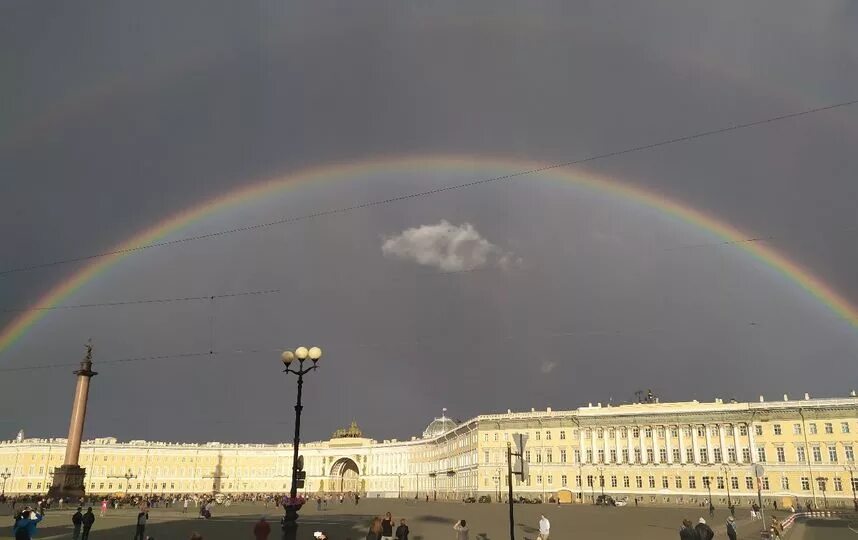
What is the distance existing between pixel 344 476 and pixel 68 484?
383 ft

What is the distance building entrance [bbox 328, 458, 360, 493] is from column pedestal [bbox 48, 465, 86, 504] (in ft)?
342

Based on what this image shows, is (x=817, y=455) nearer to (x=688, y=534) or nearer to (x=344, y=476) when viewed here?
(x=688, y=534)

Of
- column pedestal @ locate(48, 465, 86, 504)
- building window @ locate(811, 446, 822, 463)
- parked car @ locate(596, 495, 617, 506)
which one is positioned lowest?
parked car @ locate(596, 495, 617, 506)

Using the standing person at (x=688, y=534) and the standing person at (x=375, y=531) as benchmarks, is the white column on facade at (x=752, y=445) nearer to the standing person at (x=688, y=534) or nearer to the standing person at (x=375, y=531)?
the standing person at (x=688, y=534)

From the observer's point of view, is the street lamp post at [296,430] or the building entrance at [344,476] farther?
the building entrance at [344,476]

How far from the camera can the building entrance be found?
154875 millimetres

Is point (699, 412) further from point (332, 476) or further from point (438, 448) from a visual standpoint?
point (332, 476)

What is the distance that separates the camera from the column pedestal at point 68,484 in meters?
51.0

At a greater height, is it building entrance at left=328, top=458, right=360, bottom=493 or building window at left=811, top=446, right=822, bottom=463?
building window at left=811, top=446, right=822, bottom=463

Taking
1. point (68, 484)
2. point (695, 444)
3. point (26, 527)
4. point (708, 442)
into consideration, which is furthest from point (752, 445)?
point (26, 527)

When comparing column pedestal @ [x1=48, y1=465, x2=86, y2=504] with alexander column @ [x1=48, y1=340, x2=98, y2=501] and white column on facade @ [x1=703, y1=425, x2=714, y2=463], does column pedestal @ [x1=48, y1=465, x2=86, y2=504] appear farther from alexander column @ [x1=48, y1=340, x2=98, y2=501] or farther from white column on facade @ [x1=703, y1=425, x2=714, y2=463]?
white column on facade @ [x1=703, y1=425, x2=714, y2=463]

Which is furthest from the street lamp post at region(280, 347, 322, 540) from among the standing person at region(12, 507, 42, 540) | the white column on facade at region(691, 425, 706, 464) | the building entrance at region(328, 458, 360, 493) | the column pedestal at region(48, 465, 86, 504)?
the building entrance at region(328, 458, 360, 493)

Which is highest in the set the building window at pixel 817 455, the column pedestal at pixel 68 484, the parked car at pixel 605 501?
the building window at pixel 817 455

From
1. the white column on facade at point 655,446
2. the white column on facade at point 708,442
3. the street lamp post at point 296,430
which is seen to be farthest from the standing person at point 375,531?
the white column on facade at point 655,446
